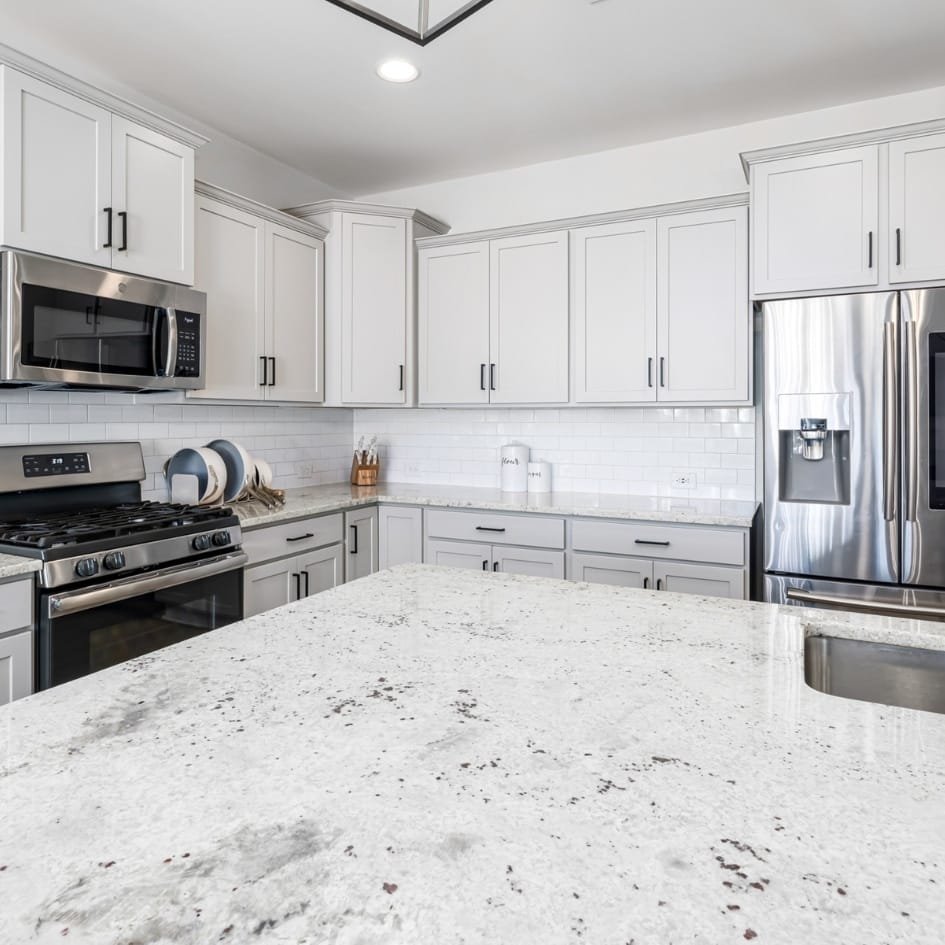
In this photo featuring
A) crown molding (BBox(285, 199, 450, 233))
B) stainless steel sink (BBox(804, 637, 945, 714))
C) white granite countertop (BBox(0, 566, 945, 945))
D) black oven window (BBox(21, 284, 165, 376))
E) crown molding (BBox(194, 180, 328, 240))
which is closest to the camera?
white granite countertop (BBox(0, 566, 945, 945))

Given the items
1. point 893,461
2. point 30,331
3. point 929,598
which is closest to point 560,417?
point 893,461

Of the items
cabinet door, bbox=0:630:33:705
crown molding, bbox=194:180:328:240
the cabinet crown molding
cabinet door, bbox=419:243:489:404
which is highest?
the cabinet crown molding

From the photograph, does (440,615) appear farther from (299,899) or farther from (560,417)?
(560,417)

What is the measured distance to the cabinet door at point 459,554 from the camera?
11.1 ft

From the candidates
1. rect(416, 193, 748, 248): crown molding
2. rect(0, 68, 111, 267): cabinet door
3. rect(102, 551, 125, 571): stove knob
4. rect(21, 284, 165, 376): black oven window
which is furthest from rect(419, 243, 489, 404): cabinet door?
rect(102, 551, 125, 571): stove knob

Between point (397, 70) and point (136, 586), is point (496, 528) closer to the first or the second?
point (136, 586)

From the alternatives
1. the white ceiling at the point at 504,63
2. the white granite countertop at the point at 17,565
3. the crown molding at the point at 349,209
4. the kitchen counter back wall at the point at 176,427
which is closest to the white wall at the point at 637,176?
the white ceiling at the point at 504,63

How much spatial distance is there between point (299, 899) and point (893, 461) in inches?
103

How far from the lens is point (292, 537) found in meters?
3.07

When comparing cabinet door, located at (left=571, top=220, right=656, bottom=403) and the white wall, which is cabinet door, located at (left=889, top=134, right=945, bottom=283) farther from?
cabinet door, located at (left=571, top=220, right=656, bottom=403)

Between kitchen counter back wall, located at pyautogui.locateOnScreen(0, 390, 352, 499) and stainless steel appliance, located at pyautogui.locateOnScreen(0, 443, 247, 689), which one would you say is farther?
kitchen counter back wall, located at pyautogui.locateOnScreen(0, 390, 352, 499)

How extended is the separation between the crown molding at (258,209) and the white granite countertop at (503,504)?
4.38ft

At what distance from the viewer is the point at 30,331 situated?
223cm

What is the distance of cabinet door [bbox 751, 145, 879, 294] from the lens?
2.68m
